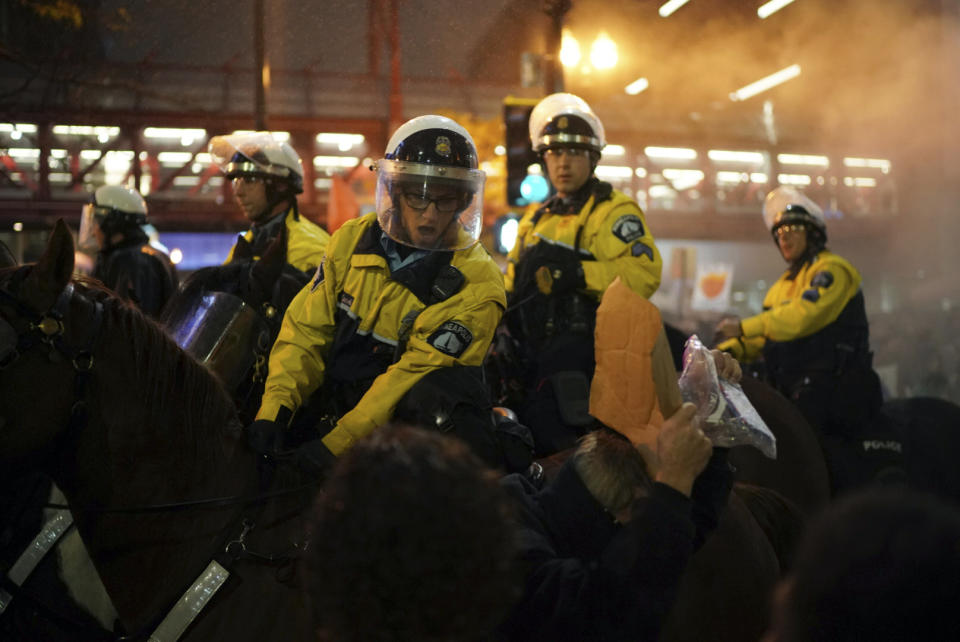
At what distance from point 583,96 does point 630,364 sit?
42.2 feet

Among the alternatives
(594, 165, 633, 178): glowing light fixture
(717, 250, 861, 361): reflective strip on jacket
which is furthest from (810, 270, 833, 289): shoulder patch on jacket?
(594, 165, 633, 178): glowing light fixture

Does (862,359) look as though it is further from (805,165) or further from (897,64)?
(805,165)

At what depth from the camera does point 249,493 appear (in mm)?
2768

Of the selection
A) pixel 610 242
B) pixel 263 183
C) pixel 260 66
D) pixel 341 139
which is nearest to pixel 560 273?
pixel 610 242

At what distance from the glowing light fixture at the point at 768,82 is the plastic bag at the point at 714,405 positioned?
586 inches

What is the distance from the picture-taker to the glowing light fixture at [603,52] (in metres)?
10.5

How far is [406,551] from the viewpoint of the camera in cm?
138

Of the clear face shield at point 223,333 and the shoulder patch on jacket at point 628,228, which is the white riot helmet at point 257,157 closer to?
the clear face shield at point 223,333

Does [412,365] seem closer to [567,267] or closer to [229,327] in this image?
[229,327]

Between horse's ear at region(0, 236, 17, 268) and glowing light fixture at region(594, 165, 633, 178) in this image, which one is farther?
glowing light fixture at region(594, 165, 633, 178)

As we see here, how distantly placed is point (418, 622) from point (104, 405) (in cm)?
152

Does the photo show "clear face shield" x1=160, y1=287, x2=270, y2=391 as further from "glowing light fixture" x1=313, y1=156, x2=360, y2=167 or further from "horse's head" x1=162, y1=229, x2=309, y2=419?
"glowing light fixture" x1=313, y1=156, x2=360, y2=167

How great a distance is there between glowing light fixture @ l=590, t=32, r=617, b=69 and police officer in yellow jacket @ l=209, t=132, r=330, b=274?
654 cm

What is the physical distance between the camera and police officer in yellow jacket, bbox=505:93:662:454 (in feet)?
13.4
